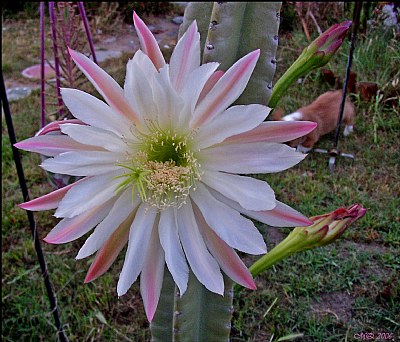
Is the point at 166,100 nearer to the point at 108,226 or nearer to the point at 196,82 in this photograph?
the point at 196,82

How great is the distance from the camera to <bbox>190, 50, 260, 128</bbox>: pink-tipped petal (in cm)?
49

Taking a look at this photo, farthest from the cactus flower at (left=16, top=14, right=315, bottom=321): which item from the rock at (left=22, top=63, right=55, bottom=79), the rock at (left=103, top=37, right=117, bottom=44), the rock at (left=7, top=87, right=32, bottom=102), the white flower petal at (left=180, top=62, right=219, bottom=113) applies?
the rock at (left=103, top=37, right=117, bottom=44)

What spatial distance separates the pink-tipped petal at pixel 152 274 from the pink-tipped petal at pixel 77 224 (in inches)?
2.4

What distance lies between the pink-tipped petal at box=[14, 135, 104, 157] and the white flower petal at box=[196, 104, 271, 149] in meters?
0.11

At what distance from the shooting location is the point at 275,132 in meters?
0.51

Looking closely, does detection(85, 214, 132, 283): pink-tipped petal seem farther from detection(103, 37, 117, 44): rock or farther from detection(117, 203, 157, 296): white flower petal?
detection(103, 37, 117, 44): rock

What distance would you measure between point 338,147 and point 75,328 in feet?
2.75

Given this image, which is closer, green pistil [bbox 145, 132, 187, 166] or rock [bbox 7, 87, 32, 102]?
green pistil [bbox 145, 132, 187, 166]

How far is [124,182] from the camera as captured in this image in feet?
1.70

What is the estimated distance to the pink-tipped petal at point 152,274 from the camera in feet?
1.79

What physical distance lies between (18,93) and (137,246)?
8.71ft

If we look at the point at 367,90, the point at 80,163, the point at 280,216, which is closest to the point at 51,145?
the point at 80,163

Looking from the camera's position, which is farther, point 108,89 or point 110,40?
point 110,40

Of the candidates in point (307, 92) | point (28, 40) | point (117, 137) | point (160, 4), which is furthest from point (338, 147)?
point (28, 40)
